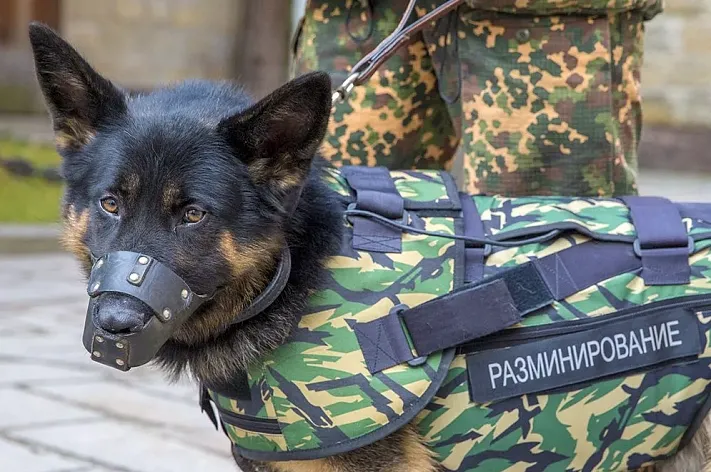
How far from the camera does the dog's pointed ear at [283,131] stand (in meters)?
2.14

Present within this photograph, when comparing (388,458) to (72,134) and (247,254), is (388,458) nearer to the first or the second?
(247,254)

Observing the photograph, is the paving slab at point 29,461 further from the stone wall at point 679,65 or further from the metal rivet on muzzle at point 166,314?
the stone wall at point 679,65

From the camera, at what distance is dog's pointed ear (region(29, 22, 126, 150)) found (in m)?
A: 2.21

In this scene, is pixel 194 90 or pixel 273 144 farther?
pixel 194 90

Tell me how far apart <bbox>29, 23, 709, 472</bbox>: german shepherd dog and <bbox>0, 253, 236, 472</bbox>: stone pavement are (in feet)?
3.77

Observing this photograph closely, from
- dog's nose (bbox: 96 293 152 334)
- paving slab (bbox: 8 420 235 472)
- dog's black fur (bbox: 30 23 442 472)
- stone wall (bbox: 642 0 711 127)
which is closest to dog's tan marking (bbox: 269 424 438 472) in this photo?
dog's black fur (bbox: 30 23 442 472)

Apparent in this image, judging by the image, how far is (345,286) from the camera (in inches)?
90.4

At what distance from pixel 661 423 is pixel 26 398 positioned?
274 cm

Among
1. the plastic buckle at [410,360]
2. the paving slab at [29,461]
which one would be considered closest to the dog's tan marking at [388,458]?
the plastic buckle at [410,360]

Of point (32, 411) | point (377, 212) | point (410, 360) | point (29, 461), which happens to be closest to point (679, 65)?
point (32, 411)

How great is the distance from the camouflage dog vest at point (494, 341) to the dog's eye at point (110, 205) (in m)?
0.50

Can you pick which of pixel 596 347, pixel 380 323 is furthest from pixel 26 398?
pixel 596 347

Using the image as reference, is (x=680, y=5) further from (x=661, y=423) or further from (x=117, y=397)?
(x=661, y=423)

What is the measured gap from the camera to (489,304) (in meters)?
2.30
